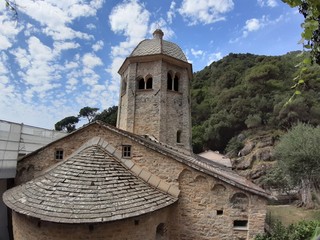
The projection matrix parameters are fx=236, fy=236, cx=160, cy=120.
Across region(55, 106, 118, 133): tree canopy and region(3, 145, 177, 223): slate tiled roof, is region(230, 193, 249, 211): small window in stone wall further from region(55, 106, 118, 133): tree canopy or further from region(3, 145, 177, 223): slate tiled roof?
region(55, 106, 118, 133): tree canopy

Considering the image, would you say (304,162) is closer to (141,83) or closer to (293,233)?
(293,233)

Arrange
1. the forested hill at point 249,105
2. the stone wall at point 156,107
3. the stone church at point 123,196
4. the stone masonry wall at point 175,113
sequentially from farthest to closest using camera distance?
the forested hill at point 249,105
the stone masonry wall at point 175,113
the stone wall at point 156,107
the stone church at point 123,196

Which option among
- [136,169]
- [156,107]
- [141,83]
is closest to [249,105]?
[141,83]

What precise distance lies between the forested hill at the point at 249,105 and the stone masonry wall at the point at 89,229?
117 feet

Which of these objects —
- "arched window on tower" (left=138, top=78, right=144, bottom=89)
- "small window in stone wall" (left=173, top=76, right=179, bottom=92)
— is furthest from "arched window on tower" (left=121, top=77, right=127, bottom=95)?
"small window in stone wall" (left=173, top=76, right=179, bottom=92)

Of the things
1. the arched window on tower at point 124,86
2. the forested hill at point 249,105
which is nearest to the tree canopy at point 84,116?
the forested hill at point 249,105

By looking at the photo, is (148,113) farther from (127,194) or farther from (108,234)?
(108,234)

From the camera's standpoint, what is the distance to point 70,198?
648cm

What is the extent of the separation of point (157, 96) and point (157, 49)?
3.02 metres

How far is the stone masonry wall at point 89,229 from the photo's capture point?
6195 millimetres

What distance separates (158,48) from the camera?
1418cm

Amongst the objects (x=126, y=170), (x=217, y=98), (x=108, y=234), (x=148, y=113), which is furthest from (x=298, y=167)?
(x=217, y=98)

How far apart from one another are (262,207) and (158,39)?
38.1 ft

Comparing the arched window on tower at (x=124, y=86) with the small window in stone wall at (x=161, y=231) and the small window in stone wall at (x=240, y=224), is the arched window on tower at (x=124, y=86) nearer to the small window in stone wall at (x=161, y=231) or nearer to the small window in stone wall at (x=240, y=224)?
the small window in stone wall at (x=161, y=231)
